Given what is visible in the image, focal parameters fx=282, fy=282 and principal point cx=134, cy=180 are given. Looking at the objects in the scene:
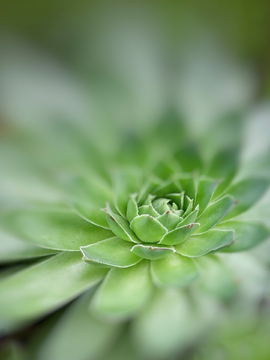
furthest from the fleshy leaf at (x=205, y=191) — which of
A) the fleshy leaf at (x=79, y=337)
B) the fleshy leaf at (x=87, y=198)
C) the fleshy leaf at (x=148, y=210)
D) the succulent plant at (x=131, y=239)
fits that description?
the fleshy leaf at (x=79, y=337)

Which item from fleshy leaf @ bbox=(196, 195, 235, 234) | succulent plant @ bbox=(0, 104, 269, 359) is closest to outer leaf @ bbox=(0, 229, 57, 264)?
succulent plant @ bbox=(0, 104, 269, 359)

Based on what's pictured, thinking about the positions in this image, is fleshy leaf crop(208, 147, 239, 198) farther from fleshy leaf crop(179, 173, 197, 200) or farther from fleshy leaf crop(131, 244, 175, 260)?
fleshy leaf crop(131, 244, 175, 260)

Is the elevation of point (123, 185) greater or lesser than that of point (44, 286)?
greater

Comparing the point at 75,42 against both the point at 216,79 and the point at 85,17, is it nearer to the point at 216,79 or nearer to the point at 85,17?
the point at 85,17

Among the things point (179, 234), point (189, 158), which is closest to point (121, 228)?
point (179, 234)

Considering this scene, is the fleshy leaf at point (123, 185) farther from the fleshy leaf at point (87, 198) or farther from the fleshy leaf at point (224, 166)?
the fleshy leaf at point (224, 166)

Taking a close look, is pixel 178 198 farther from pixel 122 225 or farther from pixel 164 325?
pixel 164 325

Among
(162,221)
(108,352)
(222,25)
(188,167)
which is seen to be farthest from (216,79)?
(108,352)
